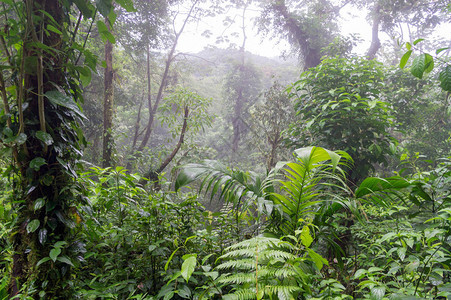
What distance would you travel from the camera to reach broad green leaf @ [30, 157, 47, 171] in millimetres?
1067

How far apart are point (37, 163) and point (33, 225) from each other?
276 millimetres

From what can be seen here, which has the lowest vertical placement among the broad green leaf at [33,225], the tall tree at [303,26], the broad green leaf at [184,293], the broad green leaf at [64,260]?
the broad green leaf at [184,293]

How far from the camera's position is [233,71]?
1393cm

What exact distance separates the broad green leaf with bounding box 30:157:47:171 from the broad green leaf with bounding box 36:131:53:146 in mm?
78

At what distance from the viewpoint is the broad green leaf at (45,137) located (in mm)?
1063

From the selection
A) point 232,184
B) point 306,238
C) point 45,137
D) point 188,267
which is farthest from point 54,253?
point 306,238

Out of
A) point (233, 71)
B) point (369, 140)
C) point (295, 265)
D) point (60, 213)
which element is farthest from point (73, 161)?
point (233, 71)

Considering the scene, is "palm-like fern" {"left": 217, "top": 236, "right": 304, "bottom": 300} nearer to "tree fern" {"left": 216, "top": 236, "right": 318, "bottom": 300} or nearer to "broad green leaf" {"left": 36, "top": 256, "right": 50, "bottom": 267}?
"tree fern" {"left": 216, "top": 236, "right": 318, "bottom": 300}

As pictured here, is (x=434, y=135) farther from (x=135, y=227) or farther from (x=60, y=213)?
(x=60, y=213)

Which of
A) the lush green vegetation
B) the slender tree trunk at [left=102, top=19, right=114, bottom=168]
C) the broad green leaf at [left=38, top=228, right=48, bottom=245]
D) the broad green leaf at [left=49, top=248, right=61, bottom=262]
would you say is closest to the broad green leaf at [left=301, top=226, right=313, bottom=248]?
the lush green vegetation

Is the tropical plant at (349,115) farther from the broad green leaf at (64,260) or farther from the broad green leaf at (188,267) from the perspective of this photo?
the broad green leaf at (64,260)

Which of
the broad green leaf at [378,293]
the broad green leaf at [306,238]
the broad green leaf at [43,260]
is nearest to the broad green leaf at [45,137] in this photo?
the broad green leaf at [43,260]

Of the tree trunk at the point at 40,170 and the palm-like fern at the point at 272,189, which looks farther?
the palm-like fern at the point at 272,189

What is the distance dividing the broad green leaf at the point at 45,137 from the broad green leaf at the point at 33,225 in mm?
353
